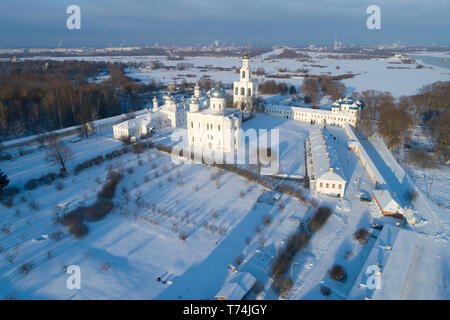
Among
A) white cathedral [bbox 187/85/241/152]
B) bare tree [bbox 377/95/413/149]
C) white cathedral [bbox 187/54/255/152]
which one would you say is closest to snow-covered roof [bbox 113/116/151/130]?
white cathedral [bbox 187/54/255/152]

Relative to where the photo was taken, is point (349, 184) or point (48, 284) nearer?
point (48, 284)

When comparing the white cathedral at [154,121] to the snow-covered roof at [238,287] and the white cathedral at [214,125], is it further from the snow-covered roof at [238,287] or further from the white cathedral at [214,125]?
the snow-covered roof at [238,287]

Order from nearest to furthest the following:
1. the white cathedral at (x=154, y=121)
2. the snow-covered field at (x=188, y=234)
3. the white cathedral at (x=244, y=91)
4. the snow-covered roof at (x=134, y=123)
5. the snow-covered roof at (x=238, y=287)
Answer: the snow-covered roof at (x=238, y=287)
the snow-covered field at (x=188, y=234)
the snow-covered roof at (x=134, y=123)
the white cathedral at (x=154, y=121)
the white cathedral at (x=244, y=91)

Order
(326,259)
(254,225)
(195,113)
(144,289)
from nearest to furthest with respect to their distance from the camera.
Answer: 1. (144,289)
2. (326,259)
3. (254,225)
4. (195,113)

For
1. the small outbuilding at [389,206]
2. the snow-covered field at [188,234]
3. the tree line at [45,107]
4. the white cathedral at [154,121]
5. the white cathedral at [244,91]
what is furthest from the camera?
the white cathedral at [244,91]

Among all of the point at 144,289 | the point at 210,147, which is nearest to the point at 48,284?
the point at 144,289

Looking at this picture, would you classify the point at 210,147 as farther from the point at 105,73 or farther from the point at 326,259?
the point at 105,73

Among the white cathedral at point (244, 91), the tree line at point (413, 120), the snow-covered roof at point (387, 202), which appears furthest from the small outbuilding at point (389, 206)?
the white cathedral at point (244, 91)
